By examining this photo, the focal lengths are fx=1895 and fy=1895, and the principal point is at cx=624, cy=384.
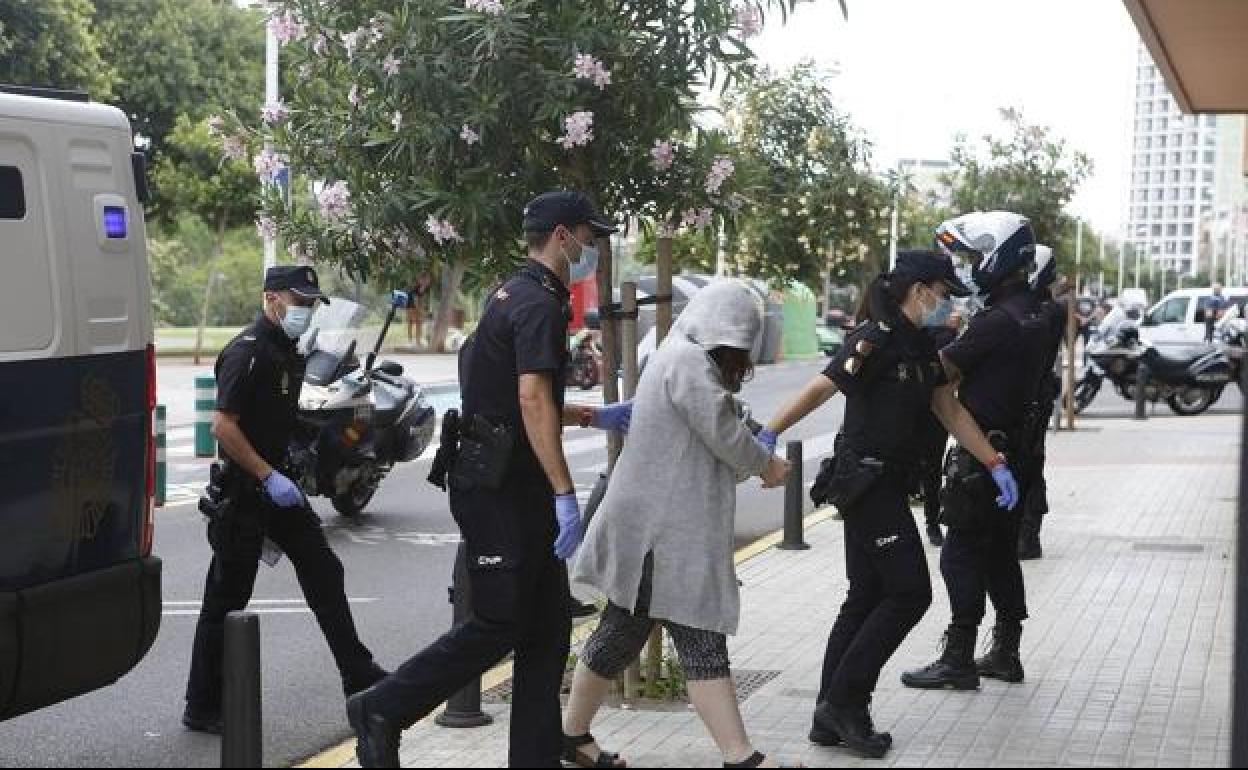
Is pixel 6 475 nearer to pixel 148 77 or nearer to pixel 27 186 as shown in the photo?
pixel 27 186

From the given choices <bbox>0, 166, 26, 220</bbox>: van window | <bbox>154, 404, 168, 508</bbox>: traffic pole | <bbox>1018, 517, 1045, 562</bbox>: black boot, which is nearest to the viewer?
<bbox>0, 166, 26, 220</bbox>: van window

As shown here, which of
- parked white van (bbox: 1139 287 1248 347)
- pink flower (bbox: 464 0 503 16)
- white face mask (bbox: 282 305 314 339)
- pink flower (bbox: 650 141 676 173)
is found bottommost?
parked white van (bbox: 1139 287 1248 347)

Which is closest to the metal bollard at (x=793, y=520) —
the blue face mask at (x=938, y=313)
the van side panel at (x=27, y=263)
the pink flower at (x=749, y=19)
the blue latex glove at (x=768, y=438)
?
the pink flower at (x=749, y=19)

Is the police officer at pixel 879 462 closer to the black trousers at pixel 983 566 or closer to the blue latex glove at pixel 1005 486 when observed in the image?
the blue latex glove at pixel 1005 486

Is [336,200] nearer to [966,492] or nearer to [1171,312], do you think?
[966,492]

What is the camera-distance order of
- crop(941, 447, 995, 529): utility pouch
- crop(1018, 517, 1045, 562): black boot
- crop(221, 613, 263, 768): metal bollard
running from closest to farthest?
crop(221, 613, 263, 768): metal bollard
crop(941, 447, 995, 529): utility pouch
crop(1018, 517, 1045, 562): black boot

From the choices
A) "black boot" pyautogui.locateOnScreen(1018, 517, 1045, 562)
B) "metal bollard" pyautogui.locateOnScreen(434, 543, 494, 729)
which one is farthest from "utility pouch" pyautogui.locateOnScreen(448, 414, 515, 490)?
"black boot" pyautogui.locateOnScreen(1018, 517, 1045, 562)

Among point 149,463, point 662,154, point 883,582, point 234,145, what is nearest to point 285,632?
point 234,145

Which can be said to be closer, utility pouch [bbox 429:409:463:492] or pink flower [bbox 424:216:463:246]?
utility pouch [bbox 429:409:463:492]

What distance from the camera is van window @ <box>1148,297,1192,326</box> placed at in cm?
3803

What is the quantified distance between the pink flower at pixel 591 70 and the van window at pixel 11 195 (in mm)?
2244

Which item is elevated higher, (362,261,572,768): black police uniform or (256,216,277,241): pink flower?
(256,216,277,241): pink flower

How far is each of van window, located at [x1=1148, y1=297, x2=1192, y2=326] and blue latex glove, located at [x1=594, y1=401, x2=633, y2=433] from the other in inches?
1303

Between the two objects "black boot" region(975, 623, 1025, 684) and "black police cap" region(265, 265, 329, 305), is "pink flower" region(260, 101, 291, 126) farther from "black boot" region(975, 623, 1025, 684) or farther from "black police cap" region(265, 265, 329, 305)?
"black boot" region(975, 623, 1025, 684)
